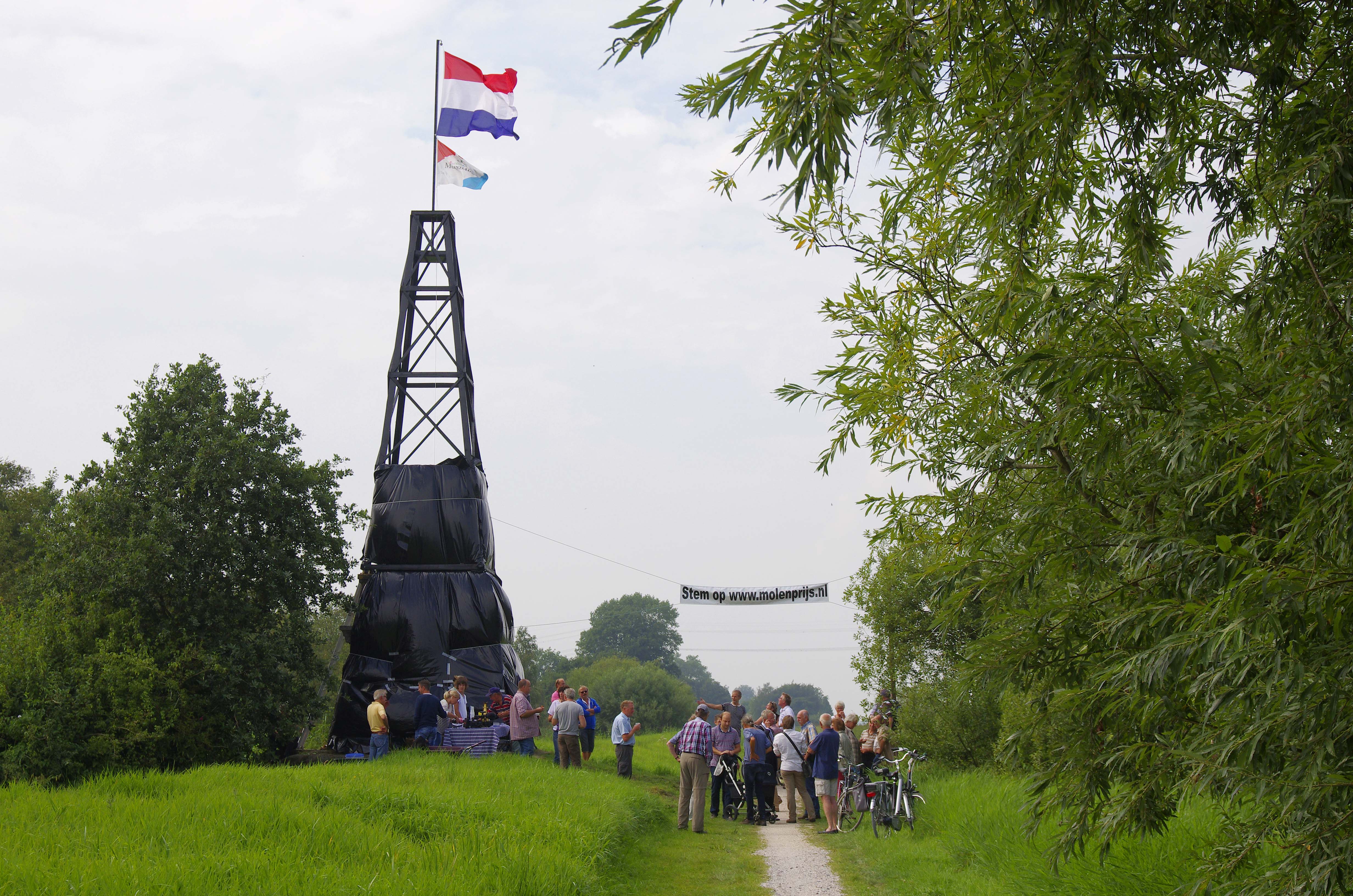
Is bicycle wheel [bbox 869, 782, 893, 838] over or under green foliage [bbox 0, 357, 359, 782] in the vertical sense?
under

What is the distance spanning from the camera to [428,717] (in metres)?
14.1

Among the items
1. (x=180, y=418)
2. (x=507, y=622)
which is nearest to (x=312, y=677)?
(x=507, y=622)

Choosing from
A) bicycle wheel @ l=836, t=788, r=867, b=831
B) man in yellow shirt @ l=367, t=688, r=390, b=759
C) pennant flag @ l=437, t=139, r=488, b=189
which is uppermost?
pennant flag @ l=437, t=139, r=488, b=189

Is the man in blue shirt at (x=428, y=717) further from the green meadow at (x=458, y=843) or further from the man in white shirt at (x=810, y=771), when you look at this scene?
the man in white shirt at (x=810, y=771)

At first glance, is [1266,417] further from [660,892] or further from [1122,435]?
[660,892]

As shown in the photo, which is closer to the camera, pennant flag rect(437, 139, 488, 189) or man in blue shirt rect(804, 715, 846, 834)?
man in blue shirt rect(804, 715, 846, 834)

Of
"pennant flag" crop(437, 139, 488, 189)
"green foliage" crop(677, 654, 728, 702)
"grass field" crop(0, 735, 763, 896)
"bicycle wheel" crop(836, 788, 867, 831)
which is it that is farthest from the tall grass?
"green foliage" crop(677, 654, 728, 702)

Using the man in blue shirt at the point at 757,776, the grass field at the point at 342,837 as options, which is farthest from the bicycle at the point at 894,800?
the man in blue shirt at the point at 757,776

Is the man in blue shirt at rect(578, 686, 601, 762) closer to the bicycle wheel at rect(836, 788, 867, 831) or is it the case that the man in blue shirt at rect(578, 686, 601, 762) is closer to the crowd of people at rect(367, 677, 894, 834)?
the crowd of people at rect(367, 677, 894, 834)

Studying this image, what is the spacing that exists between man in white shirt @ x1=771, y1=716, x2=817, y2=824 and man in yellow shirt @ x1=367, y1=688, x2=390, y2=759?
17.9ft

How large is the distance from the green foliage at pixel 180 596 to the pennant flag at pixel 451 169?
6029mm

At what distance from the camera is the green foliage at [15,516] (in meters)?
25.2

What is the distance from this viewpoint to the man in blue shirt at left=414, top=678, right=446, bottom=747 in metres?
14.0

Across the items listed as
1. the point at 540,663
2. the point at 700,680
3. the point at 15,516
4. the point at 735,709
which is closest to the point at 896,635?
the point at 735,709
